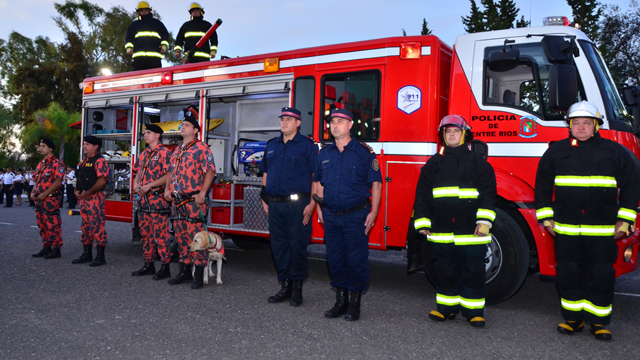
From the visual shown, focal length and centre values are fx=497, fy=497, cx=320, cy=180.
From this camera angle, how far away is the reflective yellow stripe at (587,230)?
3.95 meters

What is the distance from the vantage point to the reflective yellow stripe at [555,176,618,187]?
398 centimetres

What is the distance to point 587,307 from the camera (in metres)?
4.03

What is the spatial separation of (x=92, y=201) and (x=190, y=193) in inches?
85.3

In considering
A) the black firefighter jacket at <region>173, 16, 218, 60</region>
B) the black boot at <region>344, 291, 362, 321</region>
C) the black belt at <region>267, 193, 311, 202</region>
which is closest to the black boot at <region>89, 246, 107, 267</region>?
the black belt at <region>267, 193, 311, 202</region>

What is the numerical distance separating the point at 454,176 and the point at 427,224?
1.62 ft

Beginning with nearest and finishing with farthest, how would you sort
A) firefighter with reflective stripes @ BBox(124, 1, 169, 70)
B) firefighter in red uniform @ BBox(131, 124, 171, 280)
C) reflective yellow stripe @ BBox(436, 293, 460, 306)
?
reflective yellow stripe @ BBox(436, 293, 460, 306), firefighter in red uniform @ BBox(131, 124, 171, 280), firefighter with reflective stripes @ BBox(124, 1, 169, 70)

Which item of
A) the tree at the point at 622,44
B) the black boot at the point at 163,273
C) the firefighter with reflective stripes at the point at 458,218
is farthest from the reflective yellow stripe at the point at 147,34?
the tree at the point at 622,44

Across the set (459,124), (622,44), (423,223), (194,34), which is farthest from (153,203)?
(622,44)

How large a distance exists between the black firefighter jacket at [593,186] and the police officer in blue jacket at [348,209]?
60.0 inches

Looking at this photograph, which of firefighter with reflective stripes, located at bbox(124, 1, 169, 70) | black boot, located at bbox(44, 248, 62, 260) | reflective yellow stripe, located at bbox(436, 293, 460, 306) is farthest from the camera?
firefighter with reflective stripes, located at bbox(124, 1, 169, 70)

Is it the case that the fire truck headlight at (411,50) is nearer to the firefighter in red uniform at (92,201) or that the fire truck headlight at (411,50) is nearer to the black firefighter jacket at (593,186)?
the black firefighter jacket at (593,186)

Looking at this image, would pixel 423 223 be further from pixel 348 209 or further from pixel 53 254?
pixel 53 254

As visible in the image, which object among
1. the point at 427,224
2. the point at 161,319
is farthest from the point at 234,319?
the point at 427,224

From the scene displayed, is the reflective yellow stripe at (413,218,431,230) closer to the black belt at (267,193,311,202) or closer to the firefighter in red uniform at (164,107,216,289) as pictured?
the black belt at (267,193,311,202)
